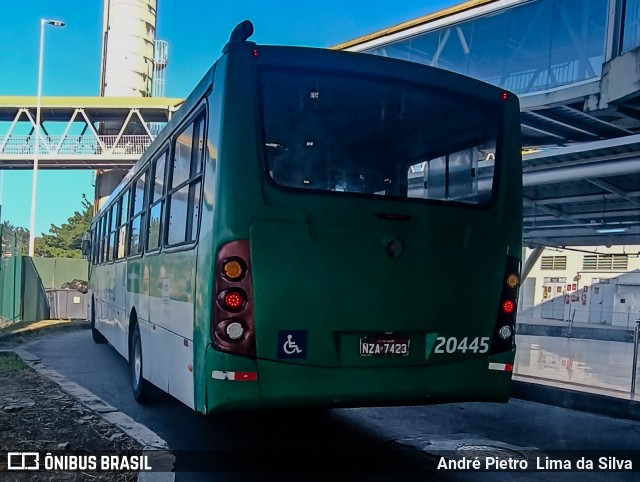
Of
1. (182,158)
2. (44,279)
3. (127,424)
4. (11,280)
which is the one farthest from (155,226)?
(44,279)

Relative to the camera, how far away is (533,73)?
38.9ft

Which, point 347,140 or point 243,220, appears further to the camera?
point 347,140

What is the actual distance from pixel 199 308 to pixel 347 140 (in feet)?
5.99

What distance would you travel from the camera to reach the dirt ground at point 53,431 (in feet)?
15.6

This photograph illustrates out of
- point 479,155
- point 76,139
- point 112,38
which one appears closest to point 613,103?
point 479,155

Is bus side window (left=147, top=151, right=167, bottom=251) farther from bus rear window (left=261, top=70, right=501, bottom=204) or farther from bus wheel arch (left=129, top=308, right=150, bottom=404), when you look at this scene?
bus rear window (left=261, top=70, right=501, bottom=204)

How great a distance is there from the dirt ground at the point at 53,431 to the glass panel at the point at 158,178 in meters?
2.47

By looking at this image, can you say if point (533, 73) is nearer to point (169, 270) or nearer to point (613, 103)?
point (613, 103)

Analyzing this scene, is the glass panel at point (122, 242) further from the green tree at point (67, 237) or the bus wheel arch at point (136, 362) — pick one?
the green tree at point (67, 237)

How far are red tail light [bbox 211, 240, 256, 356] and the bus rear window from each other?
685 millimetres

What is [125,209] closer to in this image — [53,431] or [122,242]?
[122,242]

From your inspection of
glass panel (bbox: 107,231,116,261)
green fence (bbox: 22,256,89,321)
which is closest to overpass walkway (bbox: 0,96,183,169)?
green fence (bbox: 22,256,89,321)

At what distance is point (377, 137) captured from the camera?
17.9ft

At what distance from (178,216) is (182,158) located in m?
0.56
